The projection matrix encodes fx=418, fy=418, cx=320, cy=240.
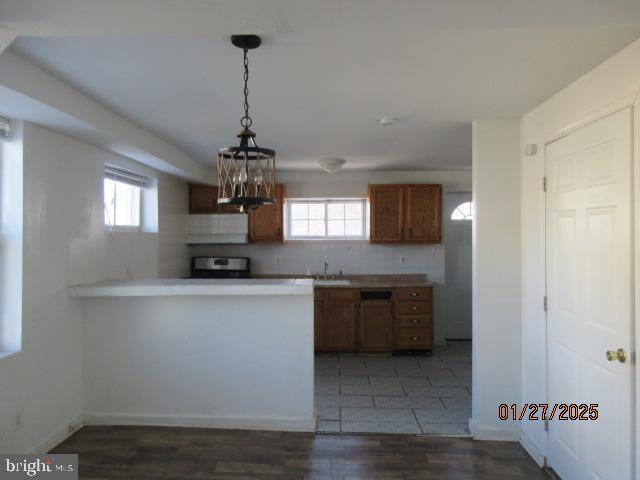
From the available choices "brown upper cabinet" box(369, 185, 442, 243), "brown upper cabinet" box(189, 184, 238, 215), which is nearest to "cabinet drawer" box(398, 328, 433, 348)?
"brown upper cabinet" box(369, 185, 442, 243)

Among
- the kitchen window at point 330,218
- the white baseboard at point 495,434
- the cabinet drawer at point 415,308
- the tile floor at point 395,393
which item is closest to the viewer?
the white baseboard at point 495,434

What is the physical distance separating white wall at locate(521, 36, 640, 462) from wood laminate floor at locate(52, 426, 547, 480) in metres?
0.44

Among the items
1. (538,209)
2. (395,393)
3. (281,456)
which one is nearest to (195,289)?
(281,456)

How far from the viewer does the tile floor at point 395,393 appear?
10.7ft

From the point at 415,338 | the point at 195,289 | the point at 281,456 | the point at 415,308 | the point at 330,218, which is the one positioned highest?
the point at 330,218

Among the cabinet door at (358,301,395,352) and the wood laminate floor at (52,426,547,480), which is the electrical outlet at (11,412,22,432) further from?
the cabinet door at (358,301,395,352)

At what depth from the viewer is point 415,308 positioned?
5137 millimetres

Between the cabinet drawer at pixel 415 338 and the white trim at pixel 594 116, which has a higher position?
the white trim at pixel 594 116

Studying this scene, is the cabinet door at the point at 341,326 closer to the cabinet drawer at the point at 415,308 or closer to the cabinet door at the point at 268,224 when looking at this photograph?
the cabinet drawer at the point at 415,308

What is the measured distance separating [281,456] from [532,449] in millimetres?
1703

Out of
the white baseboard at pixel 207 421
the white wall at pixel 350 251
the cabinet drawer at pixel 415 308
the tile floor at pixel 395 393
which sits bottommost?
the tile floor at pixel 395 393

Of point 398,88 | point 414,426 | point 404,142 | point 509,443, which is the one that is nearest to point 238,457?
point 414,426
